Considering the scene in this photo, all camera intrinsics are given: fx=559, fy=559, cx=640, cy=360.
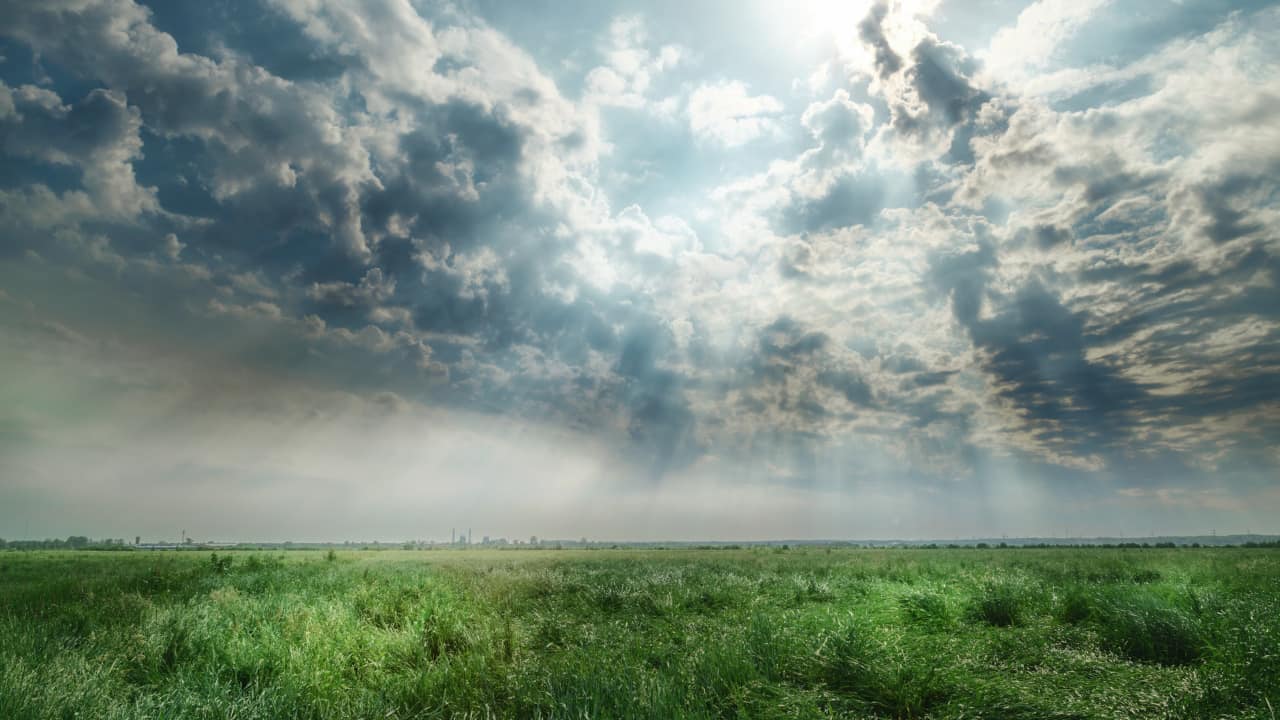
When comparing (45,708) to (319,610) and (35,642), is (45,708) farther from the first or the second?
(319,610)

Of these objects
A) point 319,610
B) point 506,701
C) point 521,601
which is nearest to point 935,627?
point 506,701

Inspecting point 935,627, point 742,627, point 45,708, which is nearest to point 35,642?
point 45,708

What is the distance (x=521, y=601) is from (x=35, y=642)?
793 centimetres

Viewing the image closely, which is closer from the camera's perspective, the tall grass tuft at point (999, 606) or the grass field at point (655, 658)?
the grass field at point (655, 658)

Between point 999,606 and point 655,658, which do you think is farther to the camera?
point 999,606

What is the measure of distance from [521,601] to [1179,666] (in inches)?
447

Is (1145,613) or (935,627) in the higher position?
(1145,613)

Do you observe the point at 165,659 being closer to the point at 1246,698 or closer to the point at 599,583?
the point at 599,583

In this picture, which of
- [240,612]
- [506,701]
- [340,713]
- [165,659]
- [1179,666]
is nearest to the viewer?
[340,713]

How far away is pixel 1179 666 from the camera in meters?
6.72

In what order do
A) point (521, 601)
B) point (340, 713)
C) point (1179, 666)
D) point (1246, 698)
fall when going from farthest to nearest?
point (521, 601)
point (1179, 666)
point (340, 713)
point (1246, 698)

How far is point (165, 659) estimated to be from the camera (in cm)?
761

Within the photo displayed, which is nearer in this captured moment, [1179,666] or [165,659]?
[1179,666]

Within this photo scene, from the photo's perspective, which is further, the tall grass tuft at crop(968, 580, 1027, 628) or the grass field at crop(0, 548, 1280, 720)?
the tall grass tuft at crop(968, 580, 1027, 628)
